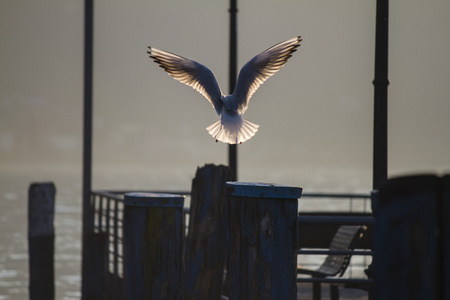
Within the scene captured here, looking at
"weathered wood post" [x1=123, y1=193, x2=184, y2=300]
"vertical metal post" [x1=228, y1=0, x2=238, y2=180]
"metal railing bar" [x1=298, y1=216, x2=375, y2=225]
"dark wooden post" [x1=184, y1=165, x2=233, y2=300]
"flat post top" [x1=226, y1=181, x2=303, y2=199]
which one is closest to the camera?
"flat post top" [x1=226, y1=181, x2=303, y2=199]

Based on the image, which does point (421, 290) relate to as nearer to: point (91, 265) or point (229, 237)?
point (229, 237)

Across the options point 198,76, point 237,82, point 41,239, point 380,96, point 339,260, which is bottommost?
point 41,239

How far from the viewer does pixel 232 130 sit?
858 cm

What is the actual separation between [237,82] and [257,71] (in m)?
0.39

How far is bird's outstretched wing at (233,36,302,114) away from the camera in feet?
28.9

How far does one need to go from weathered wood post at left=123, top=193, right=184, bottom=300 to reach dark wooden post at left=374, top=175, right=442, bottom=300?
280cm

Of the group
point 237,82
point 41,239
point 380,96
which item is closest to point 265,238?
point 380,96

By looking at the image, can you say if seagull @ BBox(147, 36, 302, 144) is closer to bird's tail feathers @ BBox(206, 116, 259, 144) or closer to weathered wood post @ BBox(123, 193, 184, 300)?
bird's tail feathers @ BBox(206, 116, 259, 144)

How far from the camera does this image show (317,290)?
28.7 ft

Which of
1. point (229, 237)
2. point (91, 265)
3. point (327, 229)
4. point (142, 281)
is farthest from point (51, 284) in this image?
point (229, 237)

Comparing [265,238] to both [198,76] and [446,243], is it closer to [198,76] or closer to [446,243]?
[446,243]

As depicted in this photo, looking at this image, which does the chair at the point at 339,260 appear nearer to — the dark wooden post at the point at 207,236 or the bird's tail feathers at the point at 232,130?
the bird's tail feathers at the point at 232,130

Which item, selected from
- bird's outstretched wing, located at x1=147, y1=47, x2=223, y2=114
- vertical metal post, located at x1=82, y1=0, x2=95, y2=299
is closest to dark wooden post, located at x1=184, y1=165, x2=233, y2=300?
bird's outstretched wing, located at x1=147, y1=47, x2=223, y2=114

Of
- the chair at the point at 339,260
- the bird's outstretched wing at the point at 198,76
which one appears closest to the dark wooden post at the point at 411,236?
the chair at the point at 339,260
